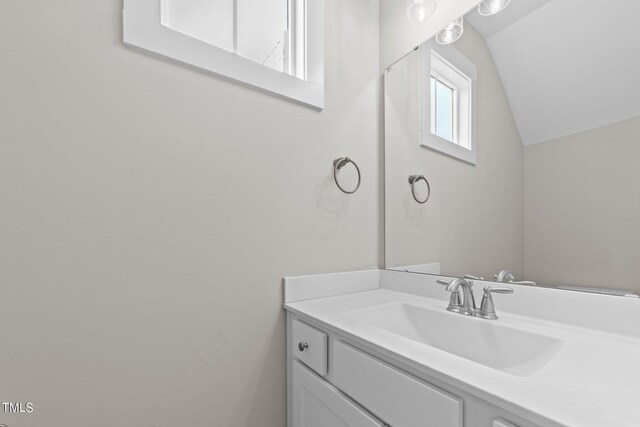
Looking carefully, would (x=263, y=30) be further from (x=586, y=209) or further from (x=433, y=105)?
(x=586, y=209)

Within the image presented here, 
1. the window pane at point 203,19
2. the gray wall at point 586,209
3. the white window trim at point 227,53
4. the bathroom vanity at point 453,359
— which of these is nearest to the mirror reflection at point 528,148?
Result: the gray wall at point 586,209

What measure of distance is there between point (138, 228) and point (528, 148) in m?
1.28

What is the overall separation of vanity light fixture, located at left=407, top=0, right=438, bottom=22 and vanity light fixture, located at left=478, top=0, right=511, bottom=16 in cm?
23

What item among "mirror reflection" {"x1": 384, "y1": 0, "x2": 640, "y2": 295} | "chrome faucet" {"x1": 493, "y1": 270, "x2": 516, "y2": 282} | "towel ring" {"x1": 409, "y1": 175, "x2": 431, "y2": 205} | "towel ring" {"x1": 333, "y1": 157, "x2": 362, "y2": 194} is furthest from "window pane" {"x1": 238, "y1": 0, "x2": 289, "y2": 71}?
"chrome faucet" {"x1": 493, "y1": 270, "x2": 516, "y2": 282}

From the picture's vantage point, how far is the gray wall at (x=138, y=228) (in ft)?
2.52

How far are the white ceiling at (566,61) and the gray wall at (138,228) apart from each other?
748 mm

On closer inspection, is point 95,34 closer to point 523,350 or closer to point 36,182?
point 36,182

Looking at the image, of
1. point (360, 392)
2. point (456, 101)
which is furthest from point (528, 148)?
point (360, 392)

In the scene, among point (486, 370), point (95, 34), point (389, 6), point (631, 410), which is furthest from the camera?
point (389, 6)

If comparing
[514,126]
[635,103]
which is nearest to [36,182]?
[514,126]

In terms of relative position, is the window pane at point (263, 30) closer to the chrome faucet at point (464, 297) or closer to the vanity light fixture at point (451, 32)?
the vanity light fixture at point (451, 32)

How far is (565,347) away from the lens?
0.74 metres

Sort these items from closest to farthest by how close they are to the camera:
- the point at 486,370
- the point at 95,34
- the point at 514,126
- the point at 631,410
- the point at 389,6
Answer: the point at 631,410, the point at 486,370, the point at 95,34, the point at 514,126, the point at 389,6

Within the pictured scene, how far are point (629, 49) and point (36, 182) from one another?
5.26ft
